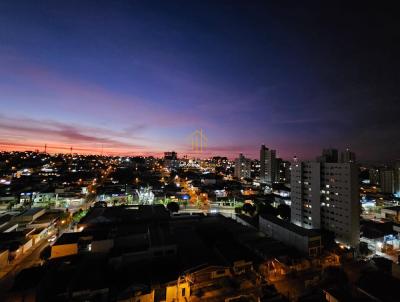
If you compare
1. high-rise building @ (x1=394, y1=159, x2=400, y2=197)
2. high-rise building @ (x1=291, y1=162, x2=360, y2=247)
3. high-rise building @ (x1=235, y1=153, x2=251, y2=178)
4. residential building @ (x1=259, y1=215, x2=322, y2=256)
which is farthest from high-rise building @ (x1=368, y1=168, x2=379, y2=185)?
residential building @ (x1=259, y1=215, x2=322, y2=256)

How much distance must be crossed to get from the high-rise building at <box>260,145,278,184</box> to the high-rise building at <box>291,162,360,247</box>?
91.8 feet

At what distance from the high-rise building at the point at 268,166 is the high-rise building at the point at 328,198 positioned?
91.8 ft

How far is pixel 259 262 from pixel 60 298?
27.7ft

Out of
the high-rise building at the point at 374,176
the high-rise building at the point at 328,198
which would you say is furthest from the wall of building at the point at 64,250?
the high-rise building at the point at 374,176

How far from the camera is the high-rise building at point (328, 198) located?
14.2 metres

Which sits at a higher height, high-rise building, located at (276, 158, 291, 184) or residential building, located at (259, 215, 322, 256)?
high-rise building, located at (276, 158, 291, 184)

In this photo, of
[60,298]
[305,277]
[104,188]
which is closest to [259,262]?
[305,277]

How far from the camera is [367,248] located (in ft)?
44.0

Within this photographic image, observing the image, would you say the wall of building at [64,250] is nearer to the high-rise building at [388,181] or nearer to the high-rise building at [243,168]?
the high-rise building at [388,181]

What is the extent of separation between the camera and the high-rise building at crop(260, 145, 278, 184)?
46250 millimetres

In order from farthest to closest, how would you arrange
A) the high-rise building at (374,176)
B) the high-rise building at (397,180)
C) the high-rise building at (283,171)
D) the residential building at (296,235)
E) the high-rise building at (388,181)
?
1. the high-rise building at (283,171)
2. the high-rise building at (374,176)
3. the high-rise building at (388,181)
4. the high-rise building at (397,180)
5. the residential building at (296,235)

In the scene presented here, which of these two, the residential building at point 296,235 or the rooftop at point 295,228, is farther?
the rooftop at point 295,228

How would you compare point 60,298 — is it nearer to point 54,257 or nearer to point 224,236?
point 54,257

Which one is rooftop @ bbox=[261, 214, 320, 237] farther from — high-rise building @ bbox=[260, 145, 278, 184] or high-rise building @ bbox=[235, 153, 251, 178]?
high-rise building @ bbox=[235, 153, 251, 178]
